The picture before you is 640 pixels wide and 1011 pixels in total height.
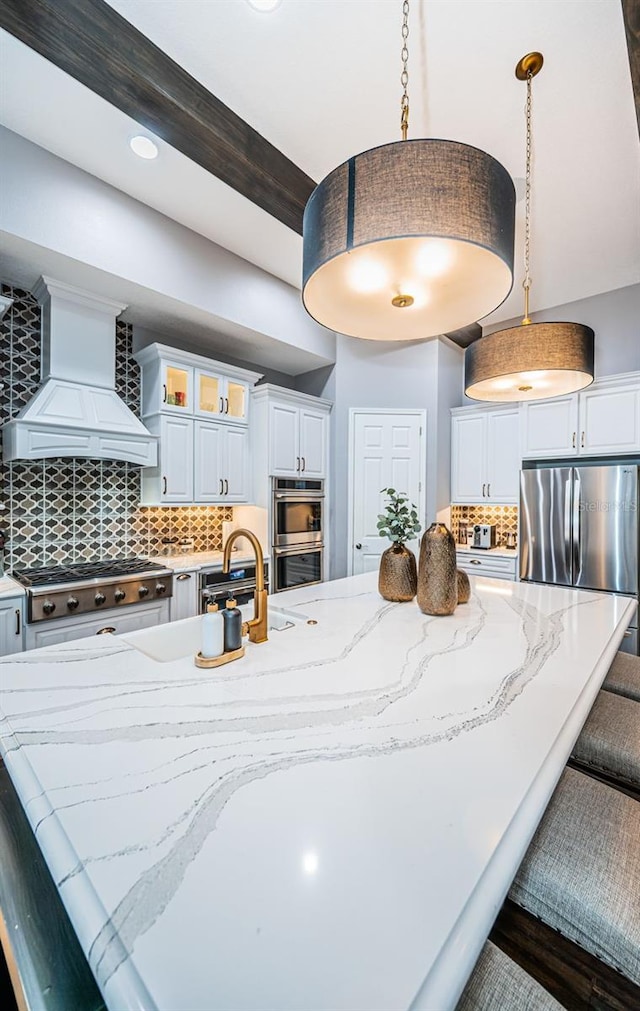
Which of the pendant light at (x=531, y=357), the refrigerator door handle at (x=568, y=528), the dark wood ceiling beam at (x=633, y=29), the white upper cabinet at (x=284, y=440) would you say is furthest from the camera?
the white upper cabinet at (x=284, y=440)

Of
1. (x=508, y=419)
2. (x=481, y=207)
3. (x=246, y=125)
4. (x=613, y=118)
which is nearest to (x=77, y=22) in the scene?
(x=246, y=125)

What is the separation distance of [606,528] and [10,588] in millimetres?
3992

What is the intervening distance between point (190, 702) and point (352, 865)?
1.77 ft

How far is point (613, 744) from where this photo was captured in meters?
1.31

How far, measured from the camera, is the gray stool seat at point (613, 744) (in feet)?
4.18

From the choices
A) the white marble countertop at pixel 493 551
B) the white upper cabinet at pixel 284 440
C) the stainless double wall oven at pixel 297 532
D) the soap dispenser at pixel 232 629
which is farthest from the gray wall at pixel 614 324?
the soap dispenser at pixel 232 629

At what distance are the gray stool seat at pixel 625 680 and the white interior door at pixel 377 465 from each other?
2.39 meters

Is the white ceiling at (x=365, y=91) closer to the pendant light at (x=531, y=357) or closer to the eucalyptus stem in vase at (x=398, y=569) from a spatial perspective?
the pendant light at (x=531, y=357)

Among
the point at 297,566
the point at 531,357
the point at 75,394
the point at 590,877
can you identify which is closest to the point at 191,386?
the point at 75,394

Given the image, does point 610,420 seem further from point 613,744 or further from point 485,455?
point 613,744

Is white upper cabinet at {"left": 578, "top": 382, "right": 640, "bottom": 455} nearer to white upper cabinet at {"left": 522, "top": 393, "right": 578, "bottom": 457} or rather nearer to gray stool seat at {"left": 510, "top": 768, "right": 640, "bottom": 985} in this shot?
white upper cabinet at {"left": 522, "top": 393, "right": 578, "bottom": 457}

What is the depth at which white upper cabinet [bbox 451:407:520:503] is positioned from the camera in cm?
398

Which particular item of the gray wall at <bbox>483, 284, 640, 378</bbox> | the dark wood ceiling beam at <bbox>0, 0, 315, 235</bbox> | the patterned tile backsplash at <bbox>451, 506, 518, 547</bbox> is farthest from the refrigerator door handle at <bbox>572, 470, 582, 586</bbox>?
the dark wood ceiling beam at <bbox>0, 0, 315, 235</bbox>

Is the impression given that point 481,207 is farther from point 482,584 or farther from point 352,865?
point 482,584
